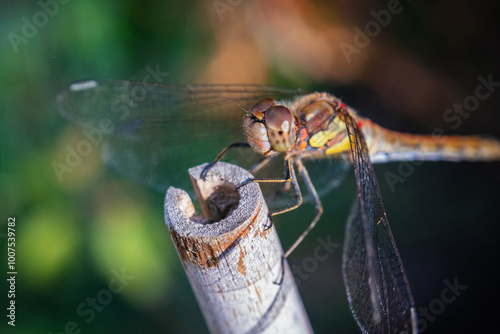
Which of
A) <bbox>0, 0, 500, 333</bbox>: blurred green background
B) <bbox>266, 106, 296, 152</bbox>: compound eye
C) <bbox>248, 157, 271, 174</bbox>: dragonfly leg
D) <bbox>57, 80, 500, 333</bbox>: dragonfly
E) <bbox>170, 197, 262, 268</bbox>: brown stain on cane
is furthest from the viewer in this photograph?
<bbox>0, 0, 500, 333</bbox>: blurred green background

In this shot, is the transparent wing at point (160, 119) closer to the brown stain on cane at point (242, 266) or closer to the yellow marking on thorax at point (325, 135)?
the yellow marking on thorax at point (325, 135)

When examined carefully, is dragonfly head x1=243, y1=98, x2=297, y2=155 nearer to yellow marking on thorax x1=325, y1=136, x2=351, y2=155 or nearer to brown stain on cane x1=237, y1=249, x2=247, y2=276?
yellow marking on thorax x1=325, y1=136, x2=351, y2=155

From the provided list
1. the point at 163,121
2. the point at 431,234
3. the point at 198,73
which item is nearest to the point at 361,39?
the point at 198,73

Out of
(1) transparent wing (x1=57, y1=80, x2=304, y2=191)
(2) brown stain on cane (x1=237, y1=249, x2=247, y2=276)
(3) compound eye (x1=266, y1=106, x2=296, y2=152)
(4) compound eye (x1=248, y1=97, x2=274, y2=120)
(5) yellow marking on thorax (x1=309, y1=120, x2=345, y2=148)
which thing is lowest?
(2) brown stain on cane (x1=237, y1=249, x2=247, y2=276)

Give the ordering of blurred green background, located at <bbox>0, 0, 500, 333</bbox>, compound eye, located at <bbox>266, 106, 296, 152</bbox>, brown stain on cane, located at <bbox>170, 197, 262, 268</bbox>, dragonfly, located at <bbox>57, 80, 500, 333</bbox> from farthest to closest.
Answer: blurred green background, located at <bbox>0, 0, 500, 333</bbox>
dragonfly, located at <bbox>57, 80, 500, 333</bbox>
compound eye, located at <bbox>266, 106, 296, 152</bbox>
brown stain on cane, located at <bbox>170, 197, 262, 268</bbox>

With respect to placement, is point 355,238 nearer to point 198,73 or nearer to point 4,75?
point 198,73

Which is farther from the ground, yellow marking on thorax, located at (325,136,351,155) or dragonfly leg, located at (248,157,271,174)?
dragonfly leg, located at (248,157,271,174)

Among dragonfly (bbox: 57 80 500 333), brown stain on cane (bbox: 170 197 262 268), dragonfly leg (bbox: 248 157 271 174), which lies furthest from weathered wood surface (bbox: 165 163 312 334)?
dragonfly leg (bbox: 248 157 271 174)
